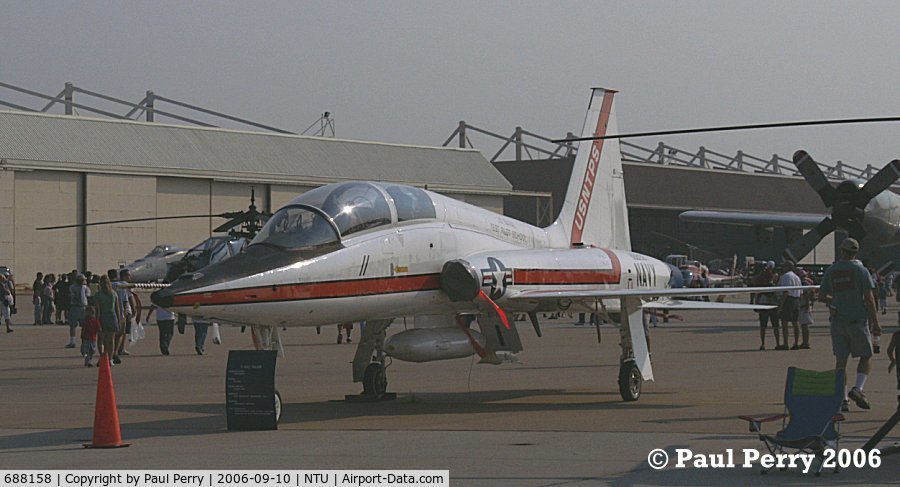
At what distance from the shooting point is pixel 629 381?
15.9m

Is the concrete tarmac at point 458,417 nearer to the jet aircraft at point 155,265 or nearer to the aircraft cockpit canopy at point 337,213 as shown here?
the aircraft cockpit canopy at point 337,213

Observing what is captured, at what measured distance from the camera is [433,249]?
15.1m

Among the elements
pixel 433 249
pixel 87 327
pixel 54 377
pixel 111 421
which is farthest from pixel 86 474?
pixel 87 327

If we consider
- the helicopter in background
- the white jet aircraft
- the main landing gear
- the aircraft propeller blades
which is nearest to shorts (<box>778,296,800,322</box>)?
the aircraft propeller blades

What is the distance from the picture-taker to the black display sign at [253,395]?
12.8 m

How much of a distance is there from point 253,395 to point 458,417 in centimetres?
240

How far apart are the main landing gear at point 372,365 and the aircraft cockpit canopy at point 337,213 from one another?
165cm

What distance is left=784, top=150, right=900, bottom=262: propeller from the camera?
2956 centimetres

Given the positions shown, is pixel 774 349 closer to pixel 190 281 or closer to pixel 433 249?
pixel 433 249

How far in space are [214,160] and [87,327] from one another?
1707 inches

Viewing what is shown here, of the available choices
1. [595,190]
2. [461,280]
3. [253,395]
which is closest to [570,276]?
[461,280]

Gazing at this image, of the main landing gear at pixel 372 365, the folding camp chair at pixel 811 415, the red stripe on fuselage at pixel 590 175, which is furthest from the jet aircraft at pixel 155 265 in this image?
the folding camp chair at pixel 811 415

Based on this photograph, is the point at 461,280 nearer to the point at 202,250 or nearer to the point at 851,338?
the point at 851,338

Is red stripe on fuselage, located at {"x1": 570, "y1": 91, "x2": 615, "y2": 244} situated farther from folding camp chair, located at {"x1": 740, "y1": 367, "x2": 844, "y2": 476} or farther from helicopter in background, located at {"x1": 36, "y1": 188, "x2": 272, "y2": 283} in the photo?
folding camp chair, located at {"x1": 740, "y1": 367, "x2": 844, "y2": 476}
